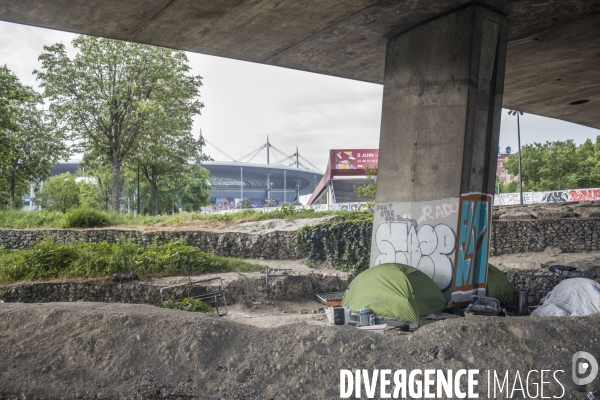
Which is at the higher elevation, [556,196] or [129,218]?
[556,196]

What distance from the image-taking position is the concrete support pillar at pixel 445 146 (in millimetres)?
10547

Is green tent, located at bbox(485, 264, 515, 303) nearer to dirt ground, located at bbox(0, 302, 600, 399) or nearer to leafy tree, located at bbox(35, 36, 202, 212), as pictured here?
dirt ground, located at bbox(0, 302, 600, 399)

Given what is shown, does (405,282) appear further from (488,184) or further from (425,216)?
(488,184)

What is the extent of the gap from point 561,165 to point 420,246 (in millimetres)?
44162

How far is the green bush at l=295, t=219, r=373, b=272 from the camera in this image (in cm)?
2053

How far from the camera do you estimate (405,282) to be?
10.1m

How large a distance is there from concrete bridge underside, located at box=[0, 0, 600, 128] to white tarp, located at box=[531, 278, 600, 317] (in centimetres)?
593

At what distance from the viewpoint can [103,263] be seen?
1752cm

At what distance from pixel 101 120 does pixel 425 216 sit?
92.9 feet

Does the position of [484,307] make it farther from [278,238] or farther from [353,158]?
[353,158]

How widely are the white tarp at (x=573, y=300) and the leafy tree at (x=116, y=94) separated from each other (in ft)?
88.4

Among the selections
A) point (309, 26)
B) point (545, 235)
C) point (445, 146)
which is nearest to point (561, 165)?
point (545, 235)

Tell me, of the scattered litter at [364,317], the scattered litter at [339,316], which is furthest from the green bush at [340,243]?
the scattered litter at [364,317]

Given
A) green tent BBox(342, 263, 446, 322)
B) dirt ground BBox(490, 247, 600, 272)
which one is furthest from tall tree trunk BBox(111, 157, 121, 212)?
green tent BBox(342, 263, 446, 322)
